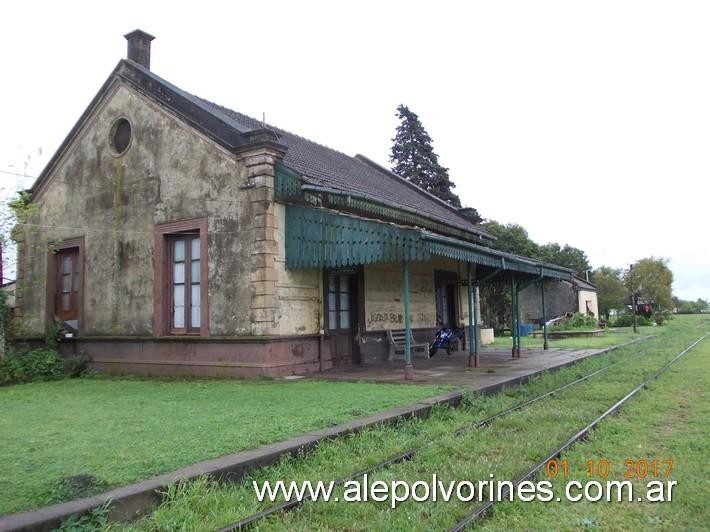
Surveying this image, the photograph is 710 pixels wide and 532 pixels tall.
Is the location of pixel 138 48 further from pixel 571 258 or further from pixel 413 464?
pixel 571 258

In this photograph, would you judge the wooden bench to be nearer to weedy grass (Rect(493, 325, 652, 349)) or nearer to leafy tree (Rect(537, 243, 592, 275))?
weedy grass (Rect(493, 325, 652, 349))

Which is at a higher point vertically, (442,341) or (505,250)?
(505,250)

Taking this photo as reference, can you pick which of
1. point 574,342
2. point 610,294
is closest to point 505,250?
point 574,342

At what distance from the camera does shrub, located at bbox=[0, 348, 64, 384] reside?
12.9 m

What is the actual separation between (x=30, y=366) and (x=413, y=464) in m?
11.2

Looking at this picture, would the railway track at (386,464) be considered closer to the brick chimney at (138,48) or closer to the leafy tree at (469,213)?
the brick chimney at (138,48)

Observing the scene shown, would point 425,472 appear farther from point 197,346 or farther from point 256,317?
point 197,346

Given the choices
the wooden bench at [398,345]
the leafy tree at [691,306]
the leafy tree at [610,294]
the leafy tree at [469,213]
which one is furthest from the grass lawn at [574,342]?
the leafy tree at [691,306]

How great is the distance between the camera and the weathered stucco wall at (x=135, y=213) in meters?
11.9

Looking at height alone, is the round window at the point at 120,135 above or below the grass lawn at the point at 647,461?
above

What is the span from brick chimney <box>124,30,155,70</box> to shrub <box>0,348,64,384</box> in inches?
308

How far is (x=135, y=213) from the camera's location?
13.8 m

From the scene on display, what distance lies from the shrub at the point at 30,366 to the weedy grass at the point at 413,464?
9.90 metres

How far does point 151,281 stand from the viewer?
521 inches
